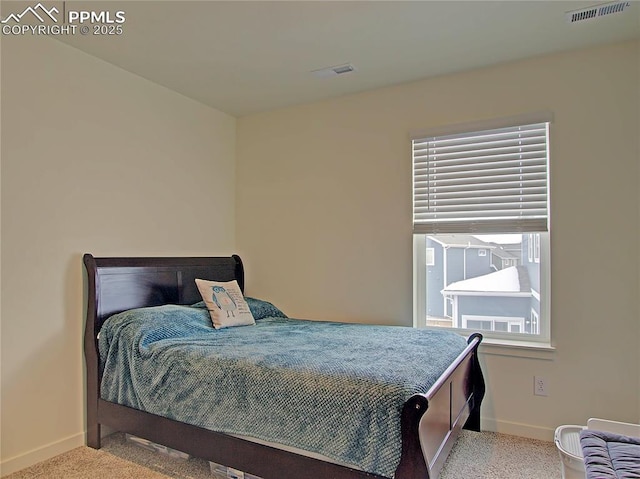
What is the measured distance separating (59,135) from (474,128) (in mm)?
2721

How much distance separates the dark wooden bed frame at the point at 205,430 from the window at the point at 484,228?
393mm


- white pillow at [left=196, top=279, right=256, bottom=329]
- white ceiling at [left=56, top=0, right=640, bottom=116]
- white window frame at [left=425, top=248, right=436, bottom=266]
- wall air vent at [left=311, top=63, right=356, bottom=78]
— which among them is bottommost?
white pillow at [left=196, top=279, right=256, bottom=329]

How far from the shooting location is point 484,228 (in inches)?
120

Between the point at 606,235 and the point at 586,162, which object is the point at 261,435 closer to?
the point at 606,235

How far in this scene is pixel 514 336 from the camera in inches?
118

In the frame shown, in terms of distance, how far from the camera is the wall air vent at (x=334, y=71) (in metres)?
3.02

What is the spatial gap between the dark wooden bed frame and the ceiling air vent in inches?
76.2

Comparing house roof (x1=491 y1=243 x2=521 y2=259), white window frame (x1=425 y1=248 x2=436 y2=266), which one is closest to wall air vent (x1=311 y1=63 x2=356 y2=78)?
white window frame (x1=425 y1=248 x2=436 y2=266)

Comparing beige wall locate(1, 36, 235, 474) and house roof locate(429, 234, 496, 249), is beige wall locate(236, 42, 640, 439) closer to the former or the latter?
house roof locate(429, 234, 496, 249)

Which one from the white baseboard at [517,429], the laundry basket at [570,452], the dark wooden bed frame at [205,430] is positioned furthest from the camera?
the white baseboard at [517,429]

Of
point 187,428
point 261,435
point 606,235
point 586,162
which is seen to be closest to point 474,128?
point 586,162

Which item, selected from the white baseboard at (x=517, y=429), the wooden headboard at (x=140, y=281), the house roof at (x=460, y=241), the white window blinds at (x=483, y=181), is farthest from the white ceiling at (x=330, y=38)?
the white baseboard at (x=517, y=429)

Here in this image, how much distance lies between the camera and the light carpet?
2.36m

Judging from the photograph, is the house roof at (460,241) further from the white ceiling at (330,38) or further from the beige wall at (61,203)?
the beige wall at (61,203)
